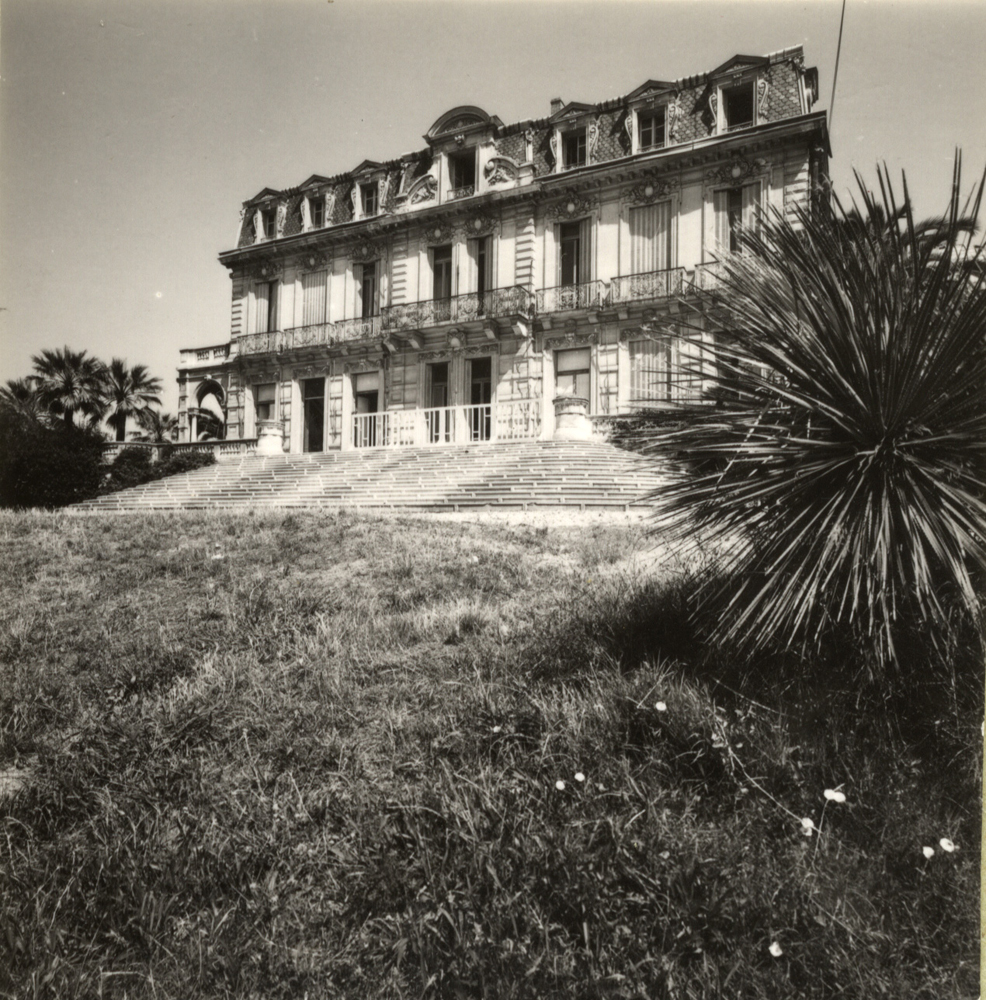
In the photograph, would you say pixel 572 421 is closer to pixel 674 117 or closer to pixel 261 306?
pixel 674 117

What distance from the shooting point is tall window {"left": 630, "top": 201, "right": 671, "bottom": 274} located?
19562 millimetres

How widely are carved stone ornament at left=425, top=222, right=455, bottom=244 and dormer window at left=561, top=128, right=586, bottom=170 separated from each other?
419 centimetres

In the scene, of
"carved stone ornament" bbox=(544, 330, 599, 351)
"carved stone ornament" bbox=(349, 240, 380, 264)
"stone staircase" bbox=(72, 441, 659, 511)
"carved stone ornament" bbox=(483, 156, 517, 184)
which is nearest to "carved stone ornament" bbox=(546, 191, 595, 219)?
"carved stone ornament" bbox=(483, 156, 517, 184)

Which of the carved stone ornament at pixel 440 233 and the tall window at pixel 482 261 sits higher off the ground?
the carved stone ornament at pixel 440 233

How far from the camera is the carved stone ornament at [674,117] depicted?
19.4 m

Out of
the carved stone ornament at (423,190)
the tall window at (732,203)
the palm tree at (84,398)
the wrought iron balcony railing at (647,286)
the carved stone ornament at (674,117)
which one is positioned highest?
the carved stone ornament at (674,117)

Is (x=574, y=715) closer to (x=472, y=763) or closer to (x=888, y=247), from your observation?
(x=472, y=763)

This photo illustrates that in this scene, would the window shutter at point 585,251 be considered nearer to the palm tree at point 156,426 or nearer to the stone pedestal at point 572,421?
the stone pedestal at point 572,421

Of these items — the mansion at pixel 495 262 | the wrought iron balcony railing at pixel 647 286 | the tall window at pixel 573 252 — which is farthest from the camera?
the tall window at pixel 573 252

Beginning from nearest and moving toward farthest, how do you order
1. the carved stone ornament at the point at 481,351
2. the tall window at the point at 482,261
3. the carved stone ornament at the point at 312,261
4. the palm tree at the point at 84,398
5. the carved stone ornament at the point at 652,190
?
1. the palm tree at the point at 84,398
2. the carved stone ornament at the point at 652,190
3. the carved stone ornament at the point at 481,351
4. the tall window at the point at 482,261
5. the carved stone ornament at the point at 312,261

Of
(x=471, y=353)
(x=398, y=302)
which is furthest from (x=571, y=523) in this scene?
(x=398, y=302)

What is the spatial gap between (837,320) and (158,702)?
326cm

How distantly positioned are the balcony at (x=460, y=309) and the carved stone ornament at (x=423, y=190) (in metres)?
3.59

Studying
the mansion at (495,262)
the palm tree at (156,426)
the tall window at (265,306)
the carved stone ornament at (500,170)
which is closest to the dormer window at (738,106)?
the mansion at (495,262)
